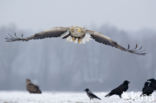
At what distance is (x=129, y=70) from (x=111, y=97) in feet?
70.6

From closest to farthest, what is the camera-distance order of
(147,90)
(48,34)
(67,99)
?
(67,99), (147,90), (48,34)

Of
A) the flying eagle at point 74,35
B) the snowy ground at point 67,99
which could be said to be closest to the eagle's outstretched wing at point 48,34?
the flying eagle at point 74,35

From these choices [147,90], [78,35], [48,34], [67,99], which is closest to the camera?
[67,99]

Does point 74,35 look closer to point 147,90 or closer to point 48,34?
point 48,34

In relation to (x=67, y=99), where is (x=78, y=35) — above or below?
above

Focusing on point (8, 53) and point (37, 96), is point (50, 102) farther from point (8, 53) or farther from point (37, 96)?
point (8, 53)

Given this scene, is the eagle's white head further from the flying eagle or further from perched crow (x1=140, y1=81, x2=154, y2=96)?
perched crow (x1=140, y1=81, x2=154, y2=96)

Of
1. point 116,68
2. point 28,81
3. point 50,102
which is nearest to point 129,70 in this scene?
point 116,68

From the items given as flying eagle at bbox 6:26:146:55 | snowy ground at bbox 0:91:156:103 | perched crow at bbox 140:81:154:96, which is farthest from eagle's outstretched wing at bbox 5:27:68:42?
perched crow at bbox 140:81:154:96

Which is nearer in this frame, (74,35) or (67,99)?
(67,99)

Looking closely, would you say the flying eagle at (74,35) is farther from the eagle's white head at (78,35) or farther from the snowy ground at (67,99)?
the snowy ground at (67,99)

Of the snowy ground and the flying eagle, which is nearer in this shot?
the snowy ground

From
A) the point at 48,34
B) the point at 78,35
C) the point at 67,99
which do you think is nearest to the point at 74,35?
the point at 78,35

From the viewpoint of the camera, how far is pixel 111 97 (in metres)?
20.6
